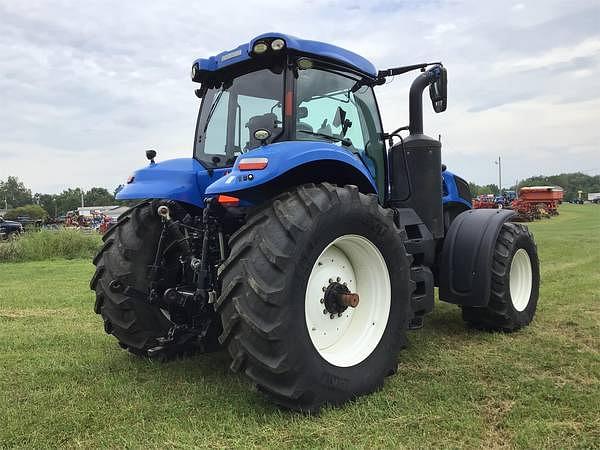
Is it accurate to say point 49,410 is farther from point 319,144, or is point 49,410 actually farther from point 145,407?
point 319,144

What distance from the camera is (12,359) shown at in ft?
15.1

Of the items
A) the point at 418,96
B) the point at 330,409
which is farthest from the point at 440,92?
the point at 330,409

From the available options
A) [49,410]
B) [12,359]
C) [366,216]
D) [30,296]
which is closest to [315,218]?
[366,216]

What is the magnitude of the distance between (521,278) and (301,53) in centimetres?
358

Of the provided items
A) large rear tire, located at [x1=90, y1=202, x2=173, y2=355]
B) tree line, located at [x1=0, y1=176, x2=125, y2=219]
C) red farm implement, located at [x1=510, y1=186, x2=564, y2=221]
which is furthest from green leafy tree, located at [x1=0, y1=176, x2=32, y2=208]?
large rear tire, located at [x1=90, y1=202, x2=173, y2=355]

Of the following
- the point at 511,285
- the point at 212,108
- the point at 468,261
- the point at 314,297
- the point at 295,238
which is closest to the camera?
the point at 295,238

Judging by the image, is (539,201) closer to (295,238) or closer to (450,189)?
(450,189)

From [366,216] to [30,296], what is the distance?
663cm

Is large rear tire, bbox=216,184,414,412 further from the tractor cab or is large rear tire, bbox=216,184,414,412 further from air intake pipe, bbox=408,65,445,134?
air intake pipe, bbox=408,65,445,134

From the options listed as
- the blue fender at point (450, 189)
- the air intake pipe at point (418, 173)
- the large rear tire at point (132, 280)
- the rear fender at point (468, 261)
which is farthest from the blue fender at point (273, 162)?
the blue fender at point (450, 189)

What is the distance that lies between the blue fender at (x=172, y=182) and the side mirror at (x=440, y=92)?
6.56ft

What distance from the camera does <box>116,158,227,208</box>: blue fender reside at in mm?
4020

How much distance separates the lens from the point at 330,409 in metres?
3.21

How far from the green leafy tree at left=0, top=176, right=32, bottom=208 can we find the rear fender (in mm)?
117003
